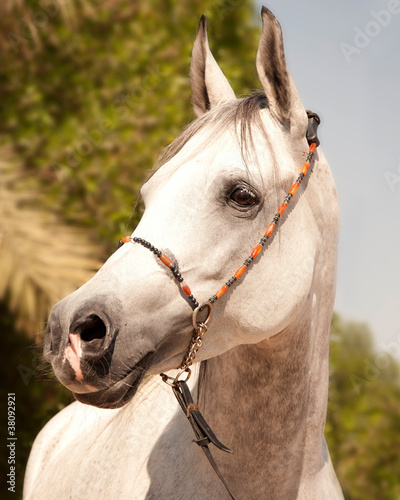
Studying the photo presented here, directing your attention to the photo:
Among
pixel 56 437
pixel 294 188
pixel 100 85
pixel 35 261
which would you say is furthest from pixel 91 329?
pixel 100 85

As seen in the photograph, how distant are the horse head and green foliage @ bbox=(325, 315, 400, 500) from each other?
3.05m

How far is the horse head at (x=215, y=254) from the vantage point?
1281 mm

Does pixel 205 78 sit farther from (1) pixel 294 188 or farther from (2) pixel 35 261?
(2) pixel 35 261

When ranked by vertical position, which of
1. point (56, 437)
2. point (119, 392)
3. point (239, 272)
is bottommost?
point (56, 437)

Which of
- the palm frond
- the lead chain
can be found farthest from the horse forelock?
the palm frond

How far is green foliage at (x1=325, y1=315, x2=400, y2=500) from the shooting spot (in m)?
4.40

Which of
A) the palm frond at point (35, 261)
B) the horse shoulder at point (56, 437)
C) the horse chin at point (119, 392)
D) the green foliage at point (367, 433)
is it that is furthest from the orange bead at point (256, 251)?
the green foliage at point (367, 433)

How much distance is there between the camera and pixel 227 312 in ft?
4.72

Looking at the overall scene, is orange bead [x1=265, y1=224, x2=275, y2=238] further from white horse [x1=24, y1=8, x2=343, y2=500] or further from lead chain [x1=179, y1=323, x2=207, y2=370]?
lead chain [x1=179, y1=323, x2=207, y2=370]

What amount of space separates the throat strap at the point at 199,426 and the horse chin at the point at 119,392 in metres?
0.19

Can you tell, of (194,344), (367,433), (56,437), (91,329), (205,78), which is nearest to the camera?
(91,329)

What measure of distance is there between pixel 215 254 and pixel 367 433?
365 centimetres

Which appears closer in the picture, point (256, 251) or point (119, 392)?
point (119, 392)

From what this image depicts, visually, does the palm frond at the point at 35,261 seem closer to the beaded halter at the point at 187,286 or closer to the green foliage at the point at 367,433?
the beaded halter at the point at 187,286
